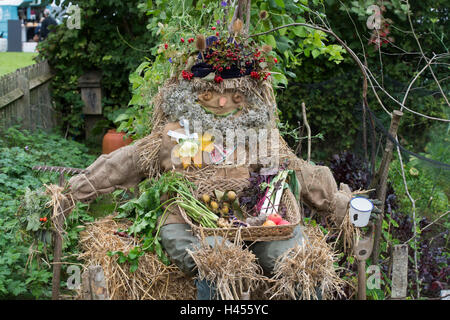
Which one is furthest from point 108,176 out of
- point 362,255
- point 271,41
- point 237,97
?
point 271,41

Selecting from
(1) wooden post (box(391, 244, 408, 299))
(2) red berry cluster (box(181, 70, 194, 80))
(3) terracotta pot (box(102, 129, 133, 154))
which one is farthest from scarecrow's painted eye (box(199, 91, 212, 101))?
(3) terracotta pot (box(102, 129, 133, 154))

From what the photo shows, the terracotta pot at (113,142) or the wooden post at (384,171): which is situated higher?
the wooden post at (384,171)

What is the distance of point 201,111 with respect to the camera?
11.2ft

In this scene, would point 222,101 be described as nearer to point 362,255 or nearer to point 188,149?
point 188,149

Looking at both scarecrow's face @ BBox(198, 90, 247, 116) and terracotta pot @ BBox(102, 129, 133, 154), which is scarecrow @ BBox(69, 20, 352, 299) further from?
terracotta pot @ BBox(102, 129, 133, 154)

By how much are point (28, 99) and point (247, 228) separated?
16.1 ft

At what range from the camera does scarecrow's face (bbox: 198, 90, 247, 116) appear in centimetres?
346

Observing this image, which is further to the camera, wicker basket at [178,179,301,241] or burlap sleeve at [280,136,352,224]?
burlap sleeve at [280,136,352,224]

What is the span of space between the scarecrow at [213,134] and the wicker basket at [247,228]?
0.17ft

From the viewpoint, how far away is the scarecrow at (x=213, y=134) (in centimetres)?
339

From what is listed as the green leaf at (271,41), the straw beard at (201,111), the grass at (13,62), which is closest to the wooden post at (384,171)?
the straw beard at (201,111)

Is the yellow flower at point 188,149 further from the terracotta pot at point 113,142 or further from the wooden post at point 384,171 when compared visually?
the terracotta pot at point 113,142

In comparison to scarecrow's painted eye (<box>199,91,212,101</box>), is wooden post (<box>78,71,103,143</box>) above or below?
below
